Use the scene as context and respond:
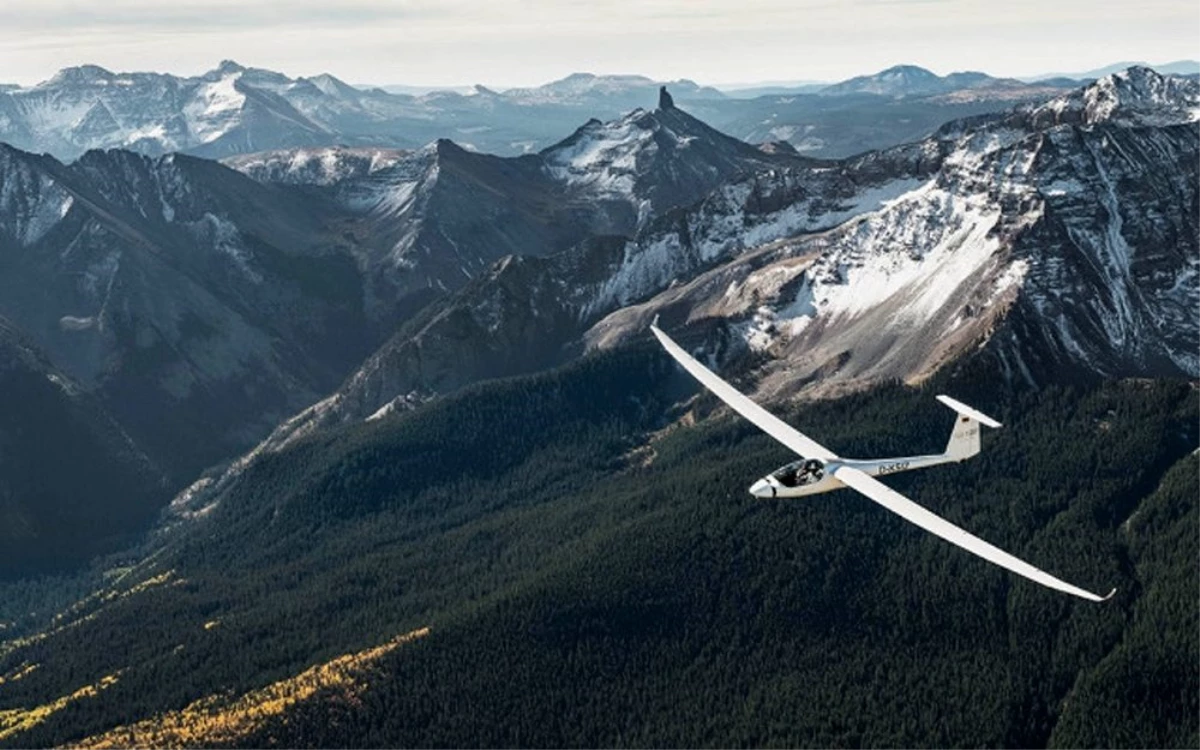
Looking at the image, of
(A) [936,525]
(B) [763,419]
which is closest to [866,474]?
(B) [763,419]

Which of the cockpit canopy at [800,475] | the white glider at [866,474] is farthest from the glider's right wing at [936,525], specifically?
the cockpit canopy at [800,475]

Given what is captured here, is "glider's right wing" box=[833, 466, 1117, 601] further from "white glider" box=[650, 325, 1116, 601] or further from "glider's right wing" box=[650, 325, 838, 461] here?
"glider's right wing" box=[650, 325, 838, 461]

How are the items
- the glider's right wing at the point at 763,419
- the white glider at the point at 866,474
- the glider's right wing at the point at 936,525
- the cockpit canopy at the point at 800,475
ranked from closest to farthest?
the glider's right wing at the point at 936,525
the white glider at the point at 866,474
the cockpit canopy at the point at 800,475
the glider's right wing at the point at 763,419

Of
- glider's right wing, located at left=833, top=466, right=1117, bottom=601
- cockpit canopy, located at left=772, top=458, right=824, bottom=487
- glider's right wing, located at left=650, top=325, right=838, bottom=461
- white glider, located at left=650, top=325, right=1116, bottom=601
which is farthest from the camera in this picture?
glider's right wing, located at left=650, top=325, right=838, bottom=461

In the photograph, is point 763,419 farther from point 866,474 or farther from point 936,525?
point 936,525

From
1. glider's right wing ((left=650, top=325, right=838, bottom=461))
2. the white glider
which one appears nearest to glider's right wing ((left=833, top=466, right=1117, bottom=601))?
the white glider

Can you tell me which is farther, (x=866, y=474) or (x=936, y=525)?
(x=866, y=474)

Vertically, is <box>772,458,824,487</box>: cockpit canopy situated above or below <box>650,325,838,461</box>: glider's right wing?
below

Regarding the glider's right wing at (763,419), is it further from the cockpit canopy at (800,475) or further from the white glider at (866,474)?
the cockpit canopy at (800,475)

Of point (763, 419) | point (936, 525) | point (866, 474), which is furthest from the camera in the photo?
point (763, 419)
